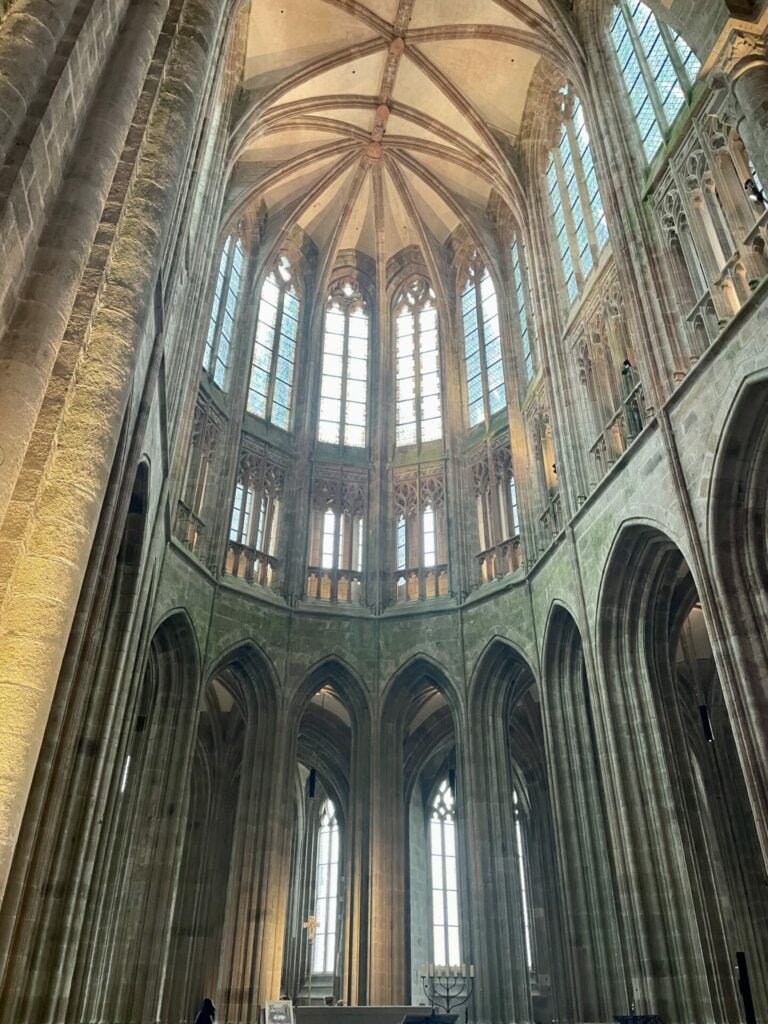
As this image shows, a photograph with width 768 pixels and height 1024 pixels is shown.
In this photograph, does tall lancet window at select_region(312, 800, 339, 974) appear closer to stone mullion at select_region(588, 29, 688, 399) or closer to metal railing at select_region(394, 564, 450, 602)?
metal railing at select_region(394, 564, 450, 602)

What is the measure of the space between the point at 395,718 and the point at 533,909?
28.9 ft

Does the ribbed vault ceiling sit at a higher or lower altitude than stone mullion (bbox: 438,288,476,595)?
higher

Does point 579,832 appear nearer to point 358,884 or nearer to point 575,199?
point 358,884

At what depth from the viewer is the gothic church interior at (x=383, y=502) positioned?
19.3 feet

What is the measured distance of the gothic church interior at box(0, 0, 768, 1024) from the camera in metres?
5.88

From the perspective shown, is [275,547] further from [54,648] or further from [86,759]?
[54,648]

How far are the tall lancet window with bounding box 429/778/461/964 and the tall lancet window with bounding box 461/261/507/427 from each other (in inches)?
414

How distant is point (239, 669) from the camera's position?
16.1m

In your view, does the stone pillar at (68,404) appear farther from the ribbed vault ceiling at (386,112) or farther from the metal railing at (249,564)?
the ribbed vault ceiling at (386,112)

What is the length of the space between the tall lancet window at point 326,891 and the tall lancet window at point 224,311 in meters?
14.3

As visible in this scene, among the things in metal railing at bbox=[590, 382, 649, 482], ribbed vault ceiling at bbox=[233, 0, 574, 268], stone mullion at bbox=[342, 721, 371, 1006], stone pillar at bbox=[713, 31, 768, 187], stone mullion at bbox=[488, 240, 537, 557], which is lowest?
stone mullion at bbox=[342, 721, 371, 1006]

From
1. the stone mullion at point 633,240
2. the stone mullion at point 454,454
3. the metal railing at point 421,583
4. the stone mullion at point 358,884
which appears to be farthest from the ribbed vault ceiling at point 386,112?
the stone mullion at point 358,884

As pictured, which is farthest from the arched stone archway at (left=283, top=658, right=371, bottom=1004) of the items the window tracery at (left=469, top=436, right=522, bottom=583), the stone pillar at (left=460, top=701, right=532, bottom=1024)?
the window tracery at (left=469, top=436, right=522, bottom=583)

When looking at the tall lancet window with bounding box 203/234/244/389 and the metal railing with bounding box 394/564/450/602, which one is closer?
the tall lancet window with bounding box 203/234/244/389
